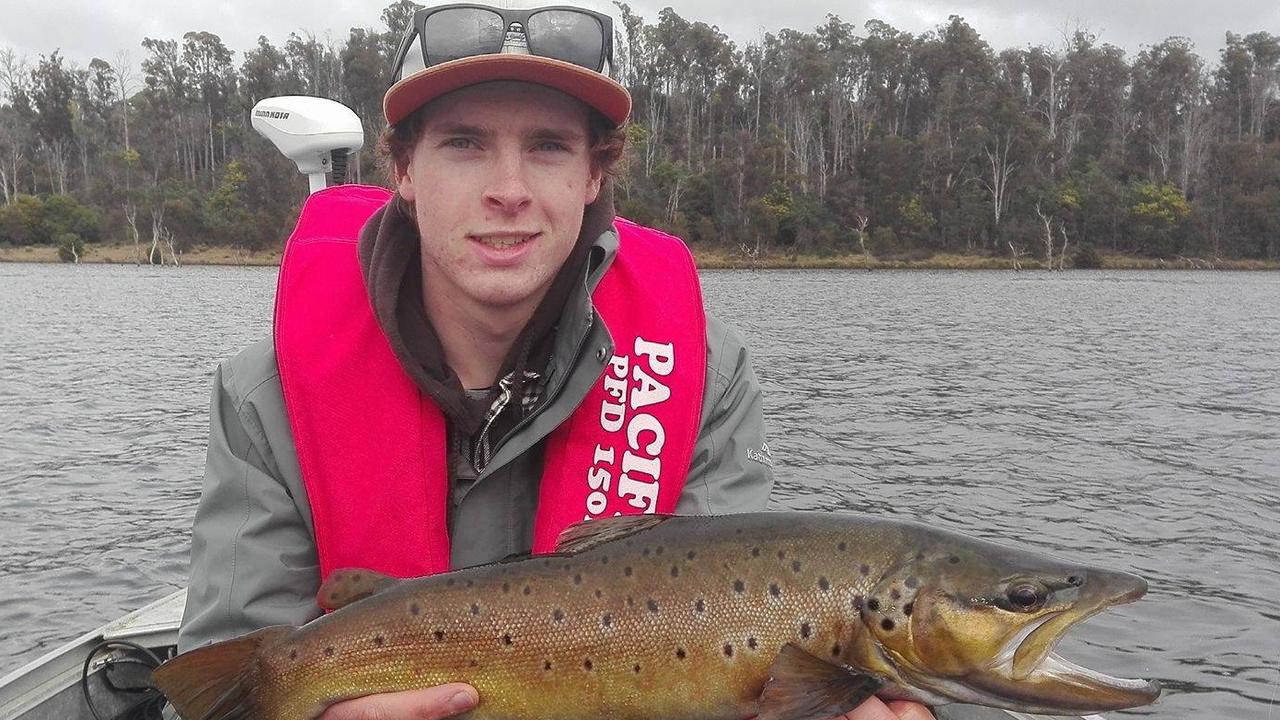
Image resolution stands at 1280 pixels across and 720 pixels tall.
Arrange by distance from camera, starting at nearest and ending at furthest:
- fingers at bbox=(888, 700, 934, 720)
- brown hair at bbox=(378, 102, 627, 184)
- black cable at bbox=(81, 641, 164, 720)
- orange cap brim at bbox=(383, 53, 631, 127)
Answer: fingers at bbox=(888, 700, 934, 720), orange cap brim at bbox=(383, 53, 631, 127), brown hair at bbox=(378, 102, 627, 184), black cable at bbox=(81, 641, 164, 720)

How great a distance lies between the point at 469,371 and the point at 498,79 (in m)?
1.02

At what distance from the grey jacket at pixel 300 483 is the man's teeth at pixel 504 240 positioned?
37cm

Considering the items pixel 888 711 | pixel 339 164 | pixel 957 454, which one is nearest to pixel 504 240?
pixel 888 711

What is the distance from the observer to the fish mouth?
234 centimetres

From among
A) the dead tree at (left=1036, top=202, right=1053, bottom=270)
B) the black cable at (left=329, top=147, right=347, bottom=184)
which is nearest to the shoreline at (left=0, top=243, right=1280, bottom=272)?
the dead tree at (left=1036, top=202, right=1053, bottom=270)

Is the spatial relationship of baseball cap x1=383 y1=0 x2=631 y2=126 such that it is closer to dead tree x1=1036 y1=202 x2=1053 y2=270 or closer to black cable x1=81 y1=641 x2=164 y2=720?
black cable x1=81 y1=641 x2=164 y2=720

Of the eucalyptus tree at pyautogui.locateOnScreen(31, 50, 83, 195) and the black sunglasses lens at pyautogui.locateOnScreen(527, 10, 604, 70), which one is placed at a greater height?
the eucalyptus tree at pyautogui.locateOnScreen(31, 50, 83, 195)

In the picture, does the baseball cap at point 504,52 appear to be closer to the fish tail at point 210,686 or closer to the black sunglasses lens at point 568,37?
the black sunglasses lens at point 568,37

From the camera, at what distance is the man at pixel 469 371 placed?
3.26 metres

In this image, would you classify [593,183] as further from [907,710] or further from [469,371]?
[907,710]

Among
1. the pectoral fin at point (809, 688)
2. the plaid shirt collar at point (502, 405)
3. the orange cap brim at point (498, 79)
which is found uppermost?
the orange cap brim at point (498, 79)

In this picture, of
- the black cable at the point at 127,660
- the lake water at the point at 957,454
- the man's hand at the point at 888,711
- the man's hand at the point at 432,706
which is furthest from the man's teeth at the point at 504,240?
the lake water at the point at 957,454

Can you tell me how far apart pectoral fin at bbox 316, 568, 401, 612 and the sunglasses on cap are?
1.61 meters

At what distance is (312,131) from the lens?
247 inches
